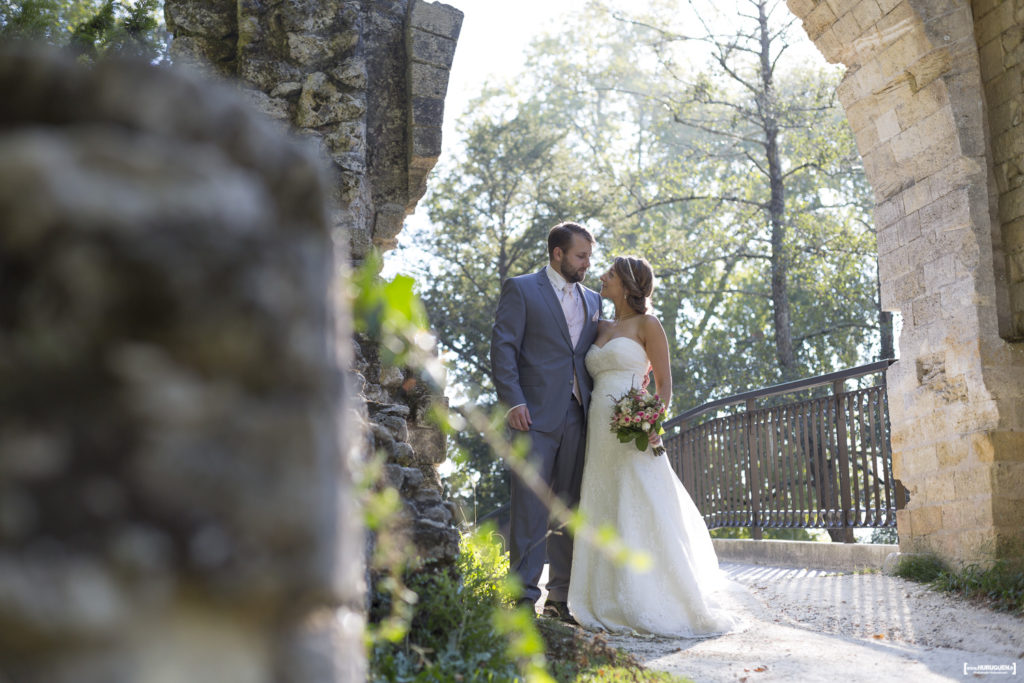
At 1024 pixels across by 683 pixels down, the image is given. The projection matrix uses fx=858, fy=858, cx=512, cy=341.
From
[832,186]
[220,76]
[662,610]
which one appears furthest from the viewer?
[832,186]

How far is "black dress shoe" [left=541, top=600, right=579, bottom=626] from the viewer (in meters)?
4.76

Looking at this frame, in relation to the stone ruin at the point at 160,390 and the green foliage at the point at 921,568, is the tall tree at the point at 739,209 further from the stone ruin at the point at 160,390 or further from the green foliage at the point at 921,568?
the stone ruin at the point at 160,390

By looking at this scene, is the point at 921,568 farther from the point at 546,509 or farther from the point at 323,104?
the point at 323,104

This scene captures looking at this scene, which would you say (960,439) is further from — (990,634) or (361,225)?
(361,225)

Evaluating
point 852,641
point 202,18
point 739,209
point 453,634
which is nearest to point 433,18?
point 202,18

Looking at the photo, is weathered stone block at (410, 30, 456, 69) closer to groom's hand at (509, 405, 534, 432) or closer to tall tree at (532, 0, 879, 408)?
groom's hand at (509, 405, 534, 432)

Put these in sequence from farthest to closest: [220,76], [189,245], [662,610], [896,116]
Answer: [896,116]
[662,610]
[220,76]
[189,245]

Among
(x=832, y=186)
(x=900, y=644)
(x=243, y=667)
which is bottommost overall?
(x=900, y=644)

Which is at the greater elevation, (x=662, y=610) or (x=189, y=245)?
(x=189, y=245)

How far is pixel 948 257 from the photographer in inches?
225

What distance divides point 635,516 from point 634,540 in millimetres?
138

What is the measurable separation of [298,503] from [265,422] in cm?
6

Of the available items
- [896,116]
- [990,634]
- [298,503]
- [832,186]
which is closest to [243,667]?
[298,503]

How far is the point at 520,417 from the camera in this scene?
15.2 feet
